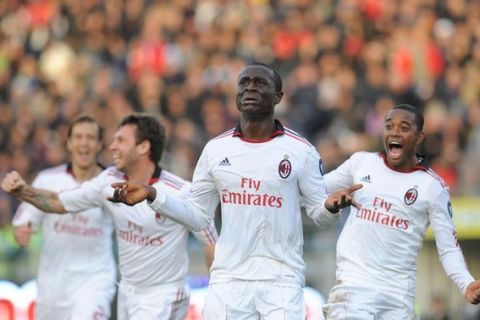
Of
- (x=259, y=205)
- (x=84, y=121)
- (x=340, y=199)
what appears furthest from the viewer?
(x=84, y=121)

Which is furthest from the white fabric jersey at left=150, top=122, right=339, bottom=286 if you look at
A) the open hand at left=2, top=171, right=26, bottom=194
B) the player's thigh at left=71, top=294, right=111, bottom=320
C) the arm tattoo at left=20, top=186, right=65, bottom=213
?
the player's thigh at left=71, top=294, right=111, bottom=320

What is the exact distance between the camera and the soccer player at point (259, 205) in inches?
400

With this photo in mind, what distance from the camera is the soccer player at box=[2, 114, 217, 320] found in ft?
38.7

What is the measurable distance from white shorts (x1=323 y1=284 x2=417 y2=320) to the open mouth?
3.45 feet

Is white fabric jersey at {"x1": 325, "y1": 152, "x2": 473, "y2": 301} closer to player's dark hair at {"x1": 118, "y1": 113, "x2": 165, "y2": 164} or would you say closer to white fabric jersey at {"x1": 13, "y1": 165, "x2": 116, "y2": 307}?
player's dark hair at {"x1": 118, "y1": 113, "x2": 165, "y2": 164}

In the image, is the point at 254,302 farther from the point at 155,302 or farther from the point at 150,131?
the point at 150,131

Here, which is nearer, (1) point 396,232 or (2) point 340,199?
(2) point 340,199

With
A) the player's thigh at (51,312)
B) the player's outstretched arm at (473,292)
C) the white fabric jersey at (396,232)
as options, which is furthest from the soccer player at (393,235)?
the player's thigh at (51,312)

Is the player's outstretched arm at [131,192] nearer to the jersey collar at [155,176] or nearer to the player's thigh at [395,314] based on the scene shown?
the jersey collar at [155,176]

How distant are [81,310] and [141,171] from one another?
5.32ft

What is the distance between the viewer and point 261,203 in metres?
10.3

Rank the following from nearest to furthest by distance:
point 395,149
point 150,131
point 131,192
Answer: point 131,192 → point 395,149 → point 150,131

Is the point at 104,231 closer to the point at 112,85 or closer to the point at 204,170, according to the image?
the point at 204,170

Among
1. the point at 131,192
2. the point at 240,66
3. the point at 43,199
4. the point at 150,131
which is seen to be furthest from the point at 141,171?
the point at 240,66
